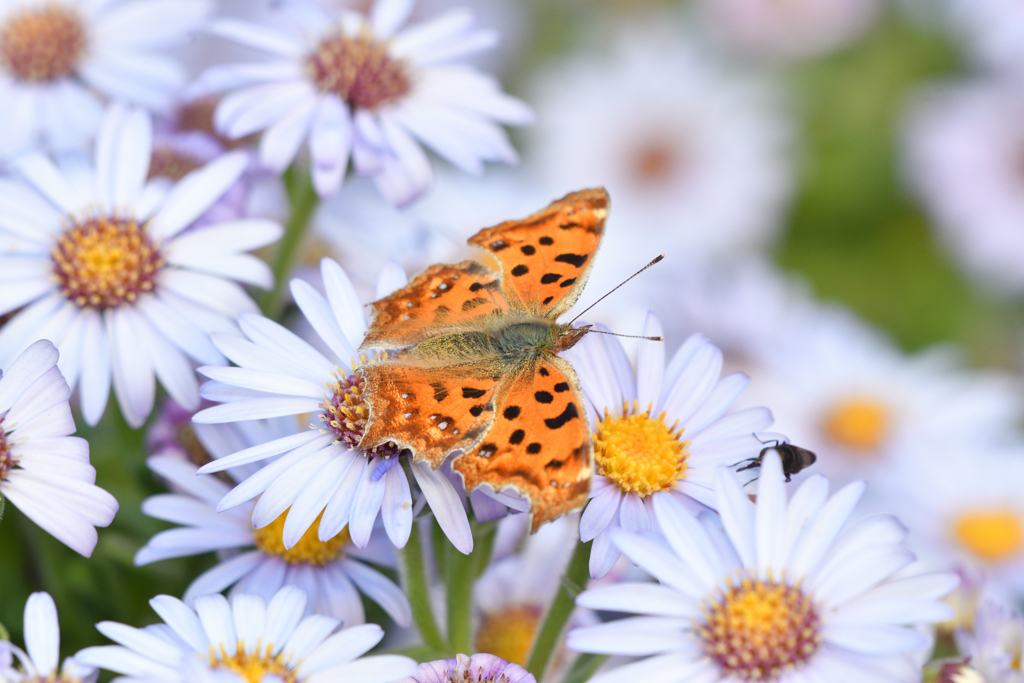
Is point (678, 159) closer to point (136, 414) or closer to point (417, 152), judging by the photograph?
point (417, 152)

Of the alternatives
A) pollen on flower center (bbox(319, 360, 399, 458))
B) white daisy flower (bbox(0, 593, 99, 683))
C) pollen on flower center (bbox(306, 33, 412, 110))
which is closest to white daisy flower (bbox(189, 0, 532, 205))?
pollen on flower center (bbox(306, 33, 412, 110))

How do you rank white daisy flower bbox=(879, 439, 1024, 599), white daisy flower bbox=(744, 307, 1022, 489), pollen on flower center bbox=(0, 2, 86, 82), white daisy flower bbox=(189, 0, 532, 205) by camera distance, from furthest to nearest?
white daisy flower bbox=(744, 307, 1022, 489), white daisy flower bbox=(879, 439, 1024, 599), pollen on flower center bbox=(0, 2, 86, 82), white daisy flower bbox=(189, 0, 532, 205)

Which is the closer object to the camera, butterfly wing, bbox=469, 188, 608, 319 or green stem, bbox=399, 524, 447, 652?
green stem, bbox=399, 524, 447, 652

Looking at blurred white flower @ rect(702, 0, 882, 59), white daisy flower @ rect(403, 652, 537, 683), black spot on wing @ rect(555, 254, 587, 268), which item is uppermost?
blurred white flower @ rect(702, 0, 882, 59)

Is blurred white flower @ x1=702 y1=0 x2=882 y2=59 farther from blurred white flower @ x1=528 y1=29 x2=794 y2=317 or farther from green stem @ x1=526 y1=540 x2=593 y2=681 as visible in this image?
green stem @ x1=526 y1=540 x2=593 y2=681

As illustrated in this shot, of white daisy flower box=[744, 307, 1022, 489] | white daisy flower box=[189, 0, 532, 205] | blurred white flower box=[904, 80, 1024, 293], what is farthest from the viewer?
blurred white flower box=[904, 80, 1024, 293]

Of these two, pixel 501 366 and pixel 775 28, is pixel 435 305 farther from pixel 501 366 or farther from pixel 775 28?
pixel 775 28

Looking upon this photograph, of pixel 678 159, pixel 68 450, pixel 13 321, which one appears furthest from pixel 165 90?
pixel 678 159
